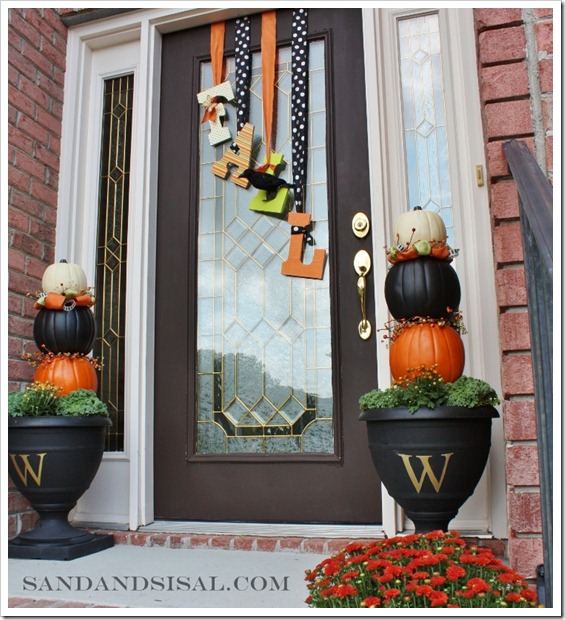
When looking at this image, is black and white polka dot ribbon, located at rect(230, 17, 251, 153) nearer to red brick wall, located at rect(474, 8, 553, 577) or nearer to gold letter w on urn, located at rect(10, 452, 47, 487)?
red brick wall, located at rect(474, 8, 553, 577)

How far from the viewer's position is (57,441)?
2229 millimetres

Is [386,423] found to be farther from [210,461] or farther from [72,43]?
[72,43]

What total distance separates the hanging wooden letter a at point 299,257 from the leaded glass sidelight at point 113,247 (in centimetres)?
79

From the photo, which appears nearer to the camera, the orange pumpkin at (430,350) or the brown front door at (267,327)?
the orange pumpkin at (430,350)

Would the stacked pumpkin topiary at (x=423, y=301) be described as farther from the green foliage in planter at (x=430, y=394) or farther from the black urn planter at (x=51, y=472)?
the black urn planter at (x=51, y=472)

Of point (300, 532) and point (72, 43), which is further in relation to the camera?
point (72, 43)

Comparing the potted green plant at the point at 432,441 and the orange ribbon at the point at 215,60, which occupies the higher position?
the orange ribbon at the point at 215,60

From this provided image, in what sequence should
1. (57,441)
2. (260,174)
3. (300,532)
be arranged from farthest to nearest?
(260,174)
(300,532)
(57,441)

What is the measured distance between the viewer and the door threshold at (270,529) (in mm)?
2334

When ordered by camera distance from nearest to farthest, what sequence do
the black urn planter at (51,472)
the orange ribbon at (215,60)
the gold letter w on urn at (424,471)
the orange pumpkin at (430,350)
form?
the gold letter w on urn at (424,471) < the orange pumpkin at (430,350) < the black urn planter at (51,472) < the orange ribbon at (215,60)

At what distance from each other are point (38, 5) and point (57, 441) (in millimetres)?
1938

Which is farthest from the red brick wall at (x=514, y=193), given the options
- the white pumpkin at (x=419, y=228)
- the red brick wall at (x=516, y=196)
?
the white pumpkin at (x=419, y=228)

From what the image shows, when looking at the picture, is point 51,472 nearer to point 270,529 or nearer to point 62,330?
point 62,330

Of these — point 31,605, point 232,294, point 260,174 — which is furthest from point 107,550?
point 260,174
